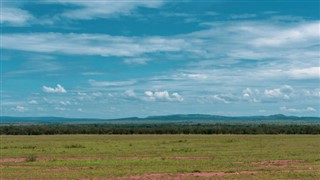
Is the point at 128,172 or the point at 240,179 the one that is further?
the point at 128,172

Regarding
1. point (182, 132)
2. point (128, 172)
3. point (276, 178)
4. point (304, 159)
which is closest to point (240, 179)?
point (276, 178)

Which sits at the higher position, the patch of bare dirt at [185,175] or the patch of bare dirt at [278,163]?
the patch of bare dirt at [278,163]

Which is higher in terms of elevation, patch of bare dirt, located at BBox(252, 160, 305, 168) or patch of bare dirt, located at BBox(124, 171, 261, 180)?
patch of bare dirt, located at BBox(252, 160, 305, 168)

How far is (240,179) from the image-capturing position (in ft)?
82.3

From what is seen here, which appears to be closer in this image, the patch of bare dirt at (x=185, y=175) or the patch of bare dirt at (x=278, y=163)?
the patch of bare dirt at (x=185, y=175)

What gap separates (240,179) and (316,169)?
744cm

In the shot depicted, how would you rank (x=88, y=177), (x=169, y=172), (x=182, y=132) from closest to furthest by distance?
(x=88, y=177) → (x=169, y=172) → (x=182, y=132)

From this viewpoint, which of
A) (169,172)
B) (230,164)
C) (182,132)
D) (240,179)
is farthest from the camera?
(182,132)

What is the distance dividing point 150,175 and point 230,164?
827 centimetres

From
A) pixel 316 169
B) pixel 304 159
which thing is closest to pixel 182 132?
pixel 304 159

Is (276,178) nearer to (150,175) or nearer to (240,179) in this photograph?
(240,179)

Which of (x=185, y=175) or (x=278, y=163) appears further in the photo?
(x=278, y=163)

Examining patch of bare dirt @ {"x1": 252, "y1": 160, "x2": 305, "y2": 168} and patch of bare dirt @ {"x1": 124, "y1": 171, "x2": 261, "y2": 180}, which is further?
→ patch of bare dirt @ {"x1": 252, "y1": 160, "x2": 305, "y2": 168}

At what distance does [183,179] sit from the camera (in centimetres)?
2595
